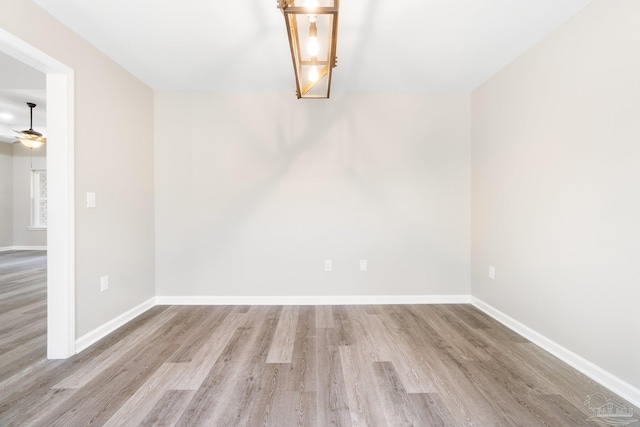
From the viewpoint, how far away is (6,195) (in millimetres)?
6137

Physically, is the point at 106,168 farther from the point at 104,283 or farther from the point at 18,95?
the point at 18,95

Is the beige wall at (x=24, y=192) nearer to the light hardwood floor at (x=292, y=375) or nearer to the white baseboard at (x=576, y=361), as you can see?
the light hardwood floor at (x=292, y=375)

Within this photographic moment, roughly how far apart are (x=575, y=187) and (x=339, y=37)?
6.70 feet

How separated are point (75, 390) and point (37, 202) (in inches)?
303

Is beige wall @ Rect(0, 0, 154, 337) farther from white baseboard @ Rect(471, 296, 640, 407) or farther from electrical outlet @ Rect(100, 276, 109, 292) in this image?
white baseboard @ Rect(471, 296, 640, 407)

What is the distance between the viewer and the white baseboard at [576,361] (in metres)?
1.44

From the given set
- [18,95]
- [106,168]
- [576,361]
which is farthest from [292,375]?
[18,95]

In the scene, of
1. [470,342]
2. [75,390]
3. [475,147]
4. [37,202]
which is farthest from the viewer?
[37,202]

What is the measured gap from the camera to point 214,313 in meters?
2.62

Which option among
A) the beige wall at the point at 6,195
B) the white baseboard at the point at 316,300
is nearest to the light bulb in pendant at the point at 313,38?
the white baseboard at the point at 316,300

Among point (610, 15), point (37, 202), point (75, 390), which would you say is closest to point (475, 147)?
point (610, 15)

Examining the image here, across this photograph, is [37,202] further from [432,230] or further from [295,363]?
[432,230]

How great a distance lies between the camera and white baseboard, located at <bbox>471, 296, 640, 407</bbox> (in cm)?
144

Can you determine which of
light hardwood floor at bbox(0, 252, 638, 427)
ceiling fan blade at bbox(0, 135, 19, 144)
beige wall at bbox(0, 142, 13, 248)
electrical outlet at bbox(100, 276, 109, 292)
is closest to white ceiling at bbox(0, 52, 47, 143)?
ceiling fan blade at bbox(0, 135, 19, 144)
